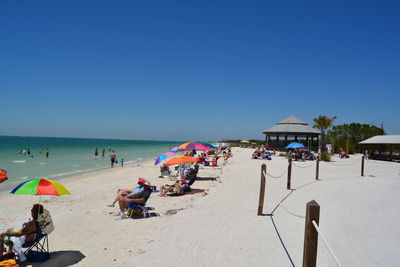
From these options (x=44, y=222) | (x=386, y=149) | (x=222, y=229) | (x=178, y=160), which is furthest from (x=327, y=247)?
(x=386, y=149)

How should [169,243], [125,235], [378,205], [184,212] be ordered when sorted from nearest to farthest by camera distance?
[169,243] → [125,235] → [184,212] → [378,205]

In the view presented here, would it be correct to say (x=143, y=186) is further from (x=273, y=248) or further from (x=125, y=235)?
(x=273, y=248)

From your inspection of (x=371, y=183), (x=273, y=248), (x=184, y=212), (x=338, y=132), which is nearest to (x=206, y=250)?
(x=273, y=248)

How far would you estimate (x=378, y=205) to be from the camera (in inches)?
296

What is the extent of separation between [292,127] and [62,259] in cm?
2994

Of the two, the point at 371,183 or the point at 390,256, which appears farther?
the point at 371,183

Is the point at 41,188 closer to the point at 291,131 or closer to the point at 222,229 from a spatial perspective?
the point at 222,229

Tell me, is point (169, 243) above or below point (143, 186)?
below

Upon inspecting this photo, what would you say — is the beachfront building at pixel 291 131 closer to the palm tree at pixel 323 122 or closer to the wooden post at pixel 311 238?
the palm tree at pixel 323 122

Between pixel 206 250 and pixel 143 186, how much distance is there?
9.87ft

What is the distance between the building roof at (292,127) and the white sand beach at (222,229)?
70.1 ft

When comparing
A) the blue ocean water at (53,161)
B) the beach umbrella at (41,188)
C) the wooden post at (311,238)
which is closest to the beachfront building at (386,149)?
the blue ocean water at (53,161)

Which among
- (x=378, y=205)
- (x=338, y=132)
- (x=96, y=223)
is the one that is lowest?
(x=96, y=223)

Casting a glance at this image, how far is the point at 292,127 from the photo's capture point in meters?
31.2
